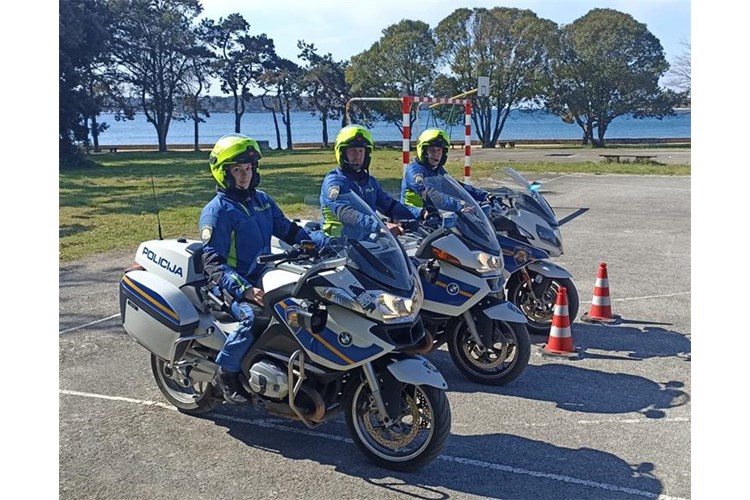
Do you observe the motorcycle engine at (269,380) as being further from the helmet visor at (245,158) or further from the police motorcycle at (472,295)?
the police motorcycle at (472,295)

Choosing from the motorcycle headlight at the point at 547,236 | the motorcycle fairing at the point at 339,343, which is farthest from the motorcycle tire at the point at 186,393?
the motorcycle headlight at the point at 547,236

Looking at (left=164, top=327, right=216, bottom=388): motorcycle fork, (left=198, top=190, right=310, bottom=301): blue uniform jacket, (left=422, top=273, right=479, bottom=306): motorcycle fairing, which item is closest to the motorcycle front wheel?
(left=198, top=190, right=310, bottom=301): blue uniform jacket

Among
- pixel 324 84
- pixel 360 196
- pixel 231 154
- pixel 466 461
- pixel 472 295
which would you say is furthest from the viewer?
pixel 324 84

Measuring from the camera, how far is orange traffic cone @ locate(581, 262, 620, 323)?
833 centimetres

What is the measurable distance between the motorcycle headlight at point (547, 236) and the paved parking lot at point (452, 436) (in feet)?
3.23

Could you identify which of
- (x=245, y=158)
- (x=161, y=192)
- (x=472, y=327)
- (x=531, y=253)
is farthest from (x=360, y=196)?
(x=161, y=192)

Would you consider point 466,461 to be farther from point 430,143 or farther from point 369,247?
point 430,143

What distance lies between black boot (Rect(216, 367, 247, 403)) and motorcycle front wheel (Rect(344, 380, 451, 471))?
29.3 inches

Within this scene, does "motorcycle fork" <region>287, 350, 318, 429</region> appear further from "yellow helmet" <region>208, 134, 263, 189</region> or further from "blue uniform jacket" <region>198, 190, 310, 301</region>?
"yellow helmet" <region>208, 134, 263, 189</region>

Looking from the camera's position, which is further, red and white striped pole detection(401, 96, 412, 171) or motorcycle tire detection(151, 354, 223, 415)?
red and white striped pole detection(401, 96, 412, 171)

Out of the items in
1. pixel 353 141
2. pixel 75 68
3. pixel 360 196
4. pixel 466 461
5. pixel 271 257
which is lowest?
pixel 466 461

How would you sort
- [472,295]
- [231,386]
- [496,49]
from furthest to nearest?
[496,49] → [472,295] → [231,386]

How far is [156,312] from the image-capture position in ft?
18.2

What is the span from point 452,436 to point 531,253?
2.61 m
